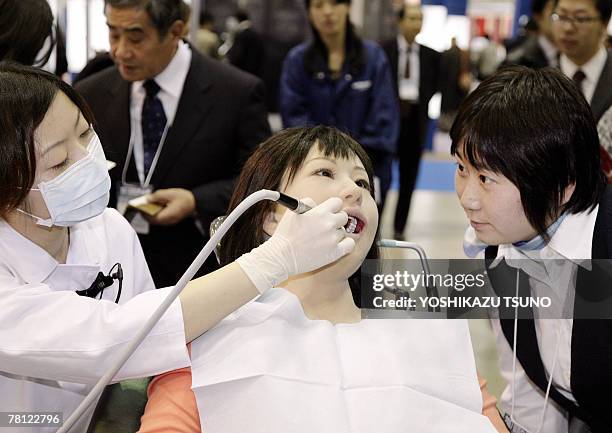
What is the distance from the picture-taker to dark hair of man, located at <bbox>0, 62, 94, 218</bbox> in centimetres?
148

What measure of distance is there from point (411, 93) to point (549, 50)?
1.43 meters

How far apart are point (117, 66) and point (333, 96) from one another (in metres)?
1.41

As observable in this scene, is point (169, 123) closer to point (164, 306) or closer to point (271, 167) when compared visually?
point (271, 167)

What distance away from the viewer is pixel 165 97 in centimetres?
275

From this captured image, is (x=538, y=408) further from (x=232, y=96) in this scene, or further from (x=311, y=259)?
(x=232, y=96)

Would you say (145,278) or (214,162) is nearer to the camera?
(145,278)

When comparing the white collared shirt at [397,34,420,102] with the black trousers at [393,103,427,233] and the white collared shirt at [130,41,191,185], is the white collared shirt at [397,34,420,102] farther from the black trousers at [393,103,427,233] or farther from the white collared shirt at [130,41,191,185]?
the white collared shirt at [130,41,191,185]

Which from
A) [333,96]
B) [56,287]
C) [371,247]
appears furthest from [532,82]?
[333,96]

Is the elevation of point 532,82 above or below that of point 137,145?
above

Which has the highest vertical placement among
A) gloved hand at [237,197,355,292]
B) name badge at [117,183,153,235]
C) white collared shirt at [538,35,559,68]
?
gloved hand at [237,197,355,292]

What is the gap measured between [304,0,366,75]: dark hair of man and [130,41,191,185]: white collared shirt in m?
1.34

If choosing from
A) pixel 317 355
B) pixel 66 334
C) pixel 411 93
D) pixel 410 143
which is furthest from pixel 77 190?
pixel 411 93

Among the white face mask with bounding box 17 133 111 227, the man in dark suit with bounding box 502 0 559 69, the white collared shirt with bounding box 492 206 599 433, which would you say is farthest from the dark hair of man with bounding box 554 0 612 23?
the white face mask with bounding box 17 133 111 227

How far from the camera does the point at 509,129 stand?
1616 mm
